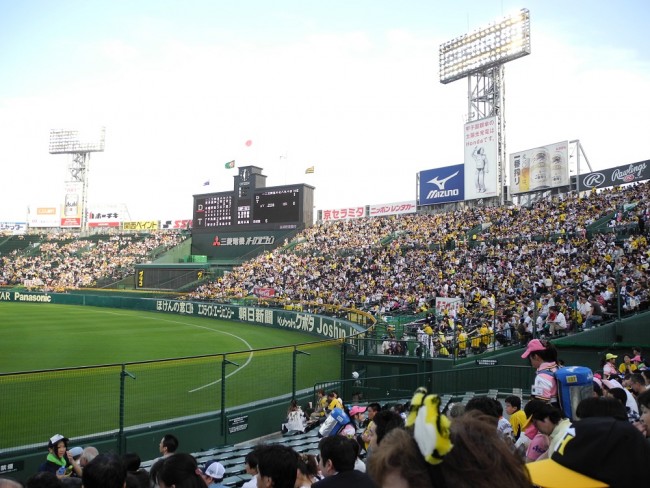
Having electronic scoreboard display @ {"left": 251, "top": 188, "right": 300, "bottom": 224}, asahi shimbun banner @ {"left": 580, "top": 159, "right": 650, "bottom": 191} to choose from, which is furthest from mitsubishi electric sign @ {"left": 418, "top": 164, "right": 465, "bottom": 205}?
electronic scoreboard display @ {"left": 251, "top": 188, "right": 300, "bottom": 224}

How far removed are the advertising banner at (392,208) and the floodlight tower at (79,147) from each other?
167 ft

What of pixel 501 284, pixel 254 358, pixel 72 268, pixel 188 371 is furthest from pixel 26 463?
pixel 72 268

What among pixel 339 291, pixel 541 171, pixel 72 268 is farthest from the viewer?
pixel 72 268

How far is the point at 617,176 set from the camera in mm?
35156

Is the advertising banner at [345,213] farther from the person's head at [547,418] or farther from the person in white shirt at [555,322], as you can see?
the person's head at [547,418]

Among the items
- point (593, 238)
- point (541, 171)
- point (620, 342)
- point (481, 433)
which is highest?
point (541, 171)

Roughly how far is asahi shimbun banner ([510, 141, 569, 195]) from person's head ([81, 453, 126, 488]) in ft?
132

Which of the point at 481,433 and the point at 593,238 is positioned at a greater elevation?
the point at 593,238

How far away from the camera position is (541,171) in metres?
39.1

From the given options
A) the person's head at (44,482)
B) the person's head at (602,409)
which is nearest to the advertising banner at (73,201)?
the person's head at (44,482)

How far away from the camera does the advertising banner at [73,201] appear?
82250mm

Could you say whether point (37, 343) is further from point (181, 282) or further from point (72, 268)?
point (72, 268)

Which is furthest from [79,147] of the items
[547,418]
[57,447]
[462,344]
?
[547,418]

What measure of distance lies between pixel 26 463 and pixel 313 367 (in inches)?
297
